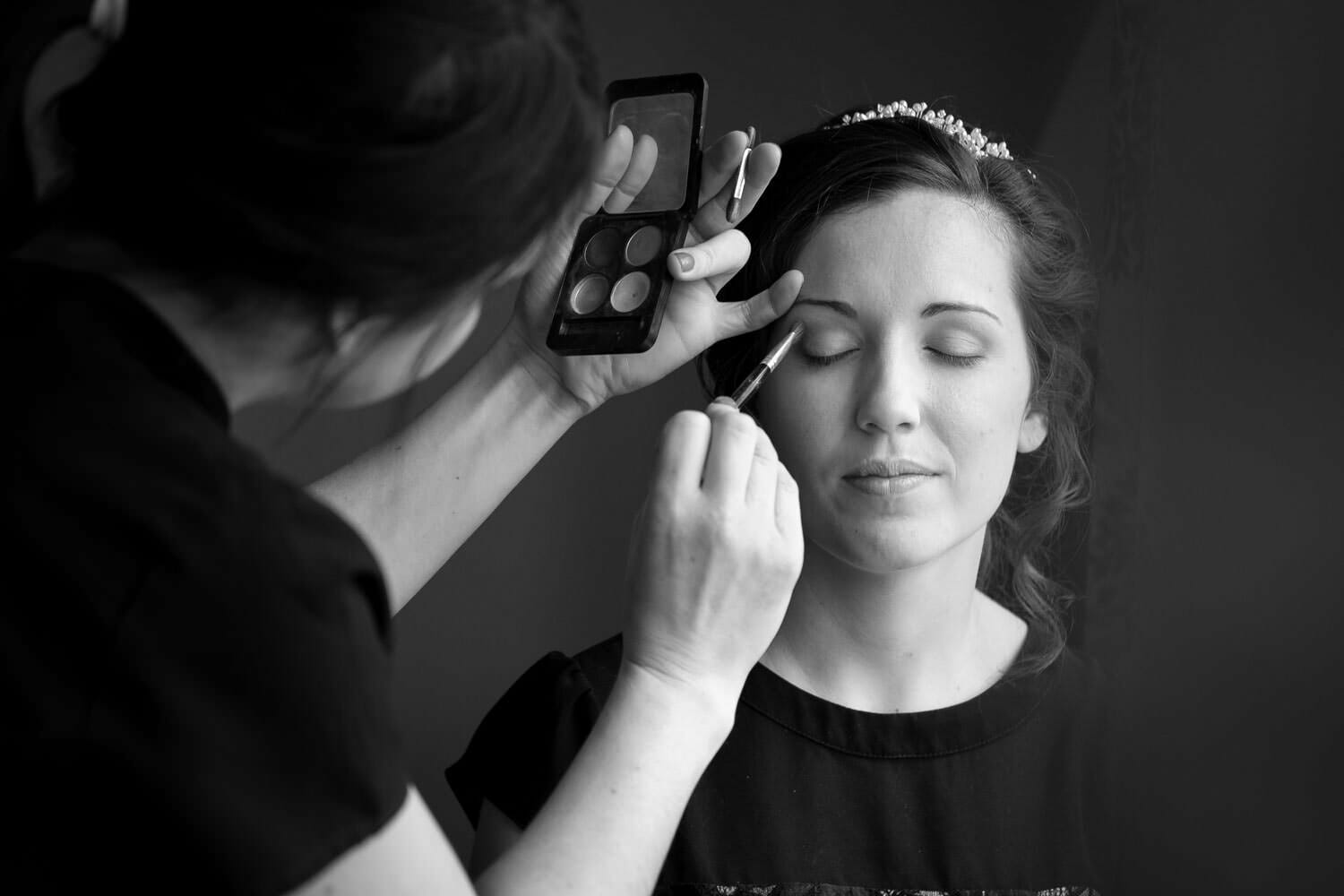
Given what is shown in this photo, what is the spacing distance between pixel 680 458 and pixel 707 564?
67 millimetres

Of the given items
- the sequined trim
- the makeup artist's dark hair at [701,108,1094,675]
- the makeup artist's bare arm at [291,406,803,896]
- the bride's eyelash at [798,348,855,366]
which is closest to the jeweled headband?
the makeup artist's dark hair at [701,108,1094,675]

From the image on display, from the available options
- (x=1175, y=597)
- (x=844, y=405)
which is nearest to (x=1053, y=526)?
(x=844, y=405)

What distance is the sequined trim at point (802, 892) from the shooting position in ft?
3.42

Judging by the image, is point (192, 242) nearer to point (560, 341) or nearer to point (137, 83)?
point (137, 83)

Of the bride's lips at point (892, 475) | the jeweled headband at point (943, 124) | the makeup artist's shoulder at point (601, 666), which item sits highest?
the jeweled headband at point (943, 124)

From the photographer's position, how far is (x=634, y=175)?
1.04m

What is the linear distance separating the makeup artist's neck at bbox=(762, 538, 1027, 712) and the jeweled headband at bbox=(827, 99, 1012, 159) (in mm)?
365

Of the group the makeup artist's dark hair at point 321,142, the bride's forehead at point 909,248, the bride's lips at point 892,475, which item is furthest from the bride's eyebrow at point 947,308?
the makeup artist's dark hair at point 321,142

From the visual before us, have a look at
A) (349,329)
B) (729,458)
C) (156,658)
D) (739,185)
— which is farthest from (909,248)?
(156,658)

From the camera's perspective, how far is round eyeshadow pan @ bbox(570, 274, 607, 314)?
1.01m

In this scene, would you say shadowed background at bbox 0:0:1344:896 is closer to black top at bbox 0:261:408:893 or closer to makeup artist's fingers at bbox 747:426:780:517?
black top at bbox 0:261:408:893

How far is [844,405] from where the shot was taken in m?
1.08

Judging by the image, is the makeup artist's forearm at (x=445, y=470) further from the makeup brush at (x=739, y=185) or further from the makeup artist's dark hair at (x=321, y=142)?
the makeup artist's dark hair at (x=321, y=142)

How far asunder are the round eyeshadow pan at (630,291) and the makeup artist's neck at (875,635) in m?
0.30
